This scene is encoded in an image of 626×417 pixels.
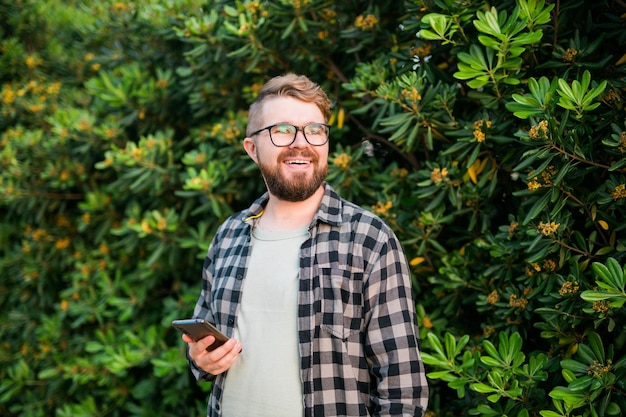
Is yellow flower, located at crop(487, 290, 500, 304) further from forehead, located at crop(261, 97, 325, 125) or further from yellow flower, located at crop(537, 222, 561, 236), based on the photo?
forehead, located at crop(261, 97, 325, 125)

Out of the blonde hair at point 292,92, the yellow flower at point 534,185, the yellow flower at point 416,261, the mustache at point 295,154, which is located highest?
the blonde hair at point 292,92

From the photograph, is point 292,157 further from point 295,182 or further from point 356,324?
point 356,324

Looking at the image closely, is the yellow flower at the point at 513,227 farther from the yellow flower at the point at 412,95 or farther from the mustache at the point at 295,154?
the mustache at the point at 295,154

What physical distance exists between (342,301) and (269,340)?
259mm

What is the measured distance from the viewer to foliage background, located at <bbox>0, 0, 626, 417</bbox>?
6.43 feet

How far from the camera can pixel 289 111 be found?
199 centimetres

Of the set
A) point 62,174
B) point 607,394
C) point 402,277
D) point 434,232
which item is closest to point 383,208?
point 434,232

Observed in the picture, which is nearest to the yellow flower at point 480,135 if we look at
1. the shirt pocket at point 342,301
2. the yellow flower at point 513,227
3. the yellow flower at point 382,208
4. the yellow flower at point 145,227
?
the yellow flower at point 513,227

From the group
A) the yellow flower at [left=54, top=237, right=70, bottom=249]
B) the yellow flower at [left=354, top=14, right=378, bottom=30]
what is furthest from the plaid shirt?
the yellow flower at [left=54, top=237, right=70, bottom=249]

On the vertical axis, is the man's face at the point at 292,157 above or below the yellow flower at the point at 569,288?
above

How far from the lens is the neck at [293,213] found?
2.04 m

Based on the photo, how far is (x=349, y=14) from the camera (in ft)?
9.57

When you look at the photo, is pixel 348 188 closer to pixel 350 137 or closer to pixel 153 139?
Result: pixel 350 137

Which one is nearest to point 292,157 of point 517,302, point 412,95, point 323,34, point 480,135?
point 412,95
